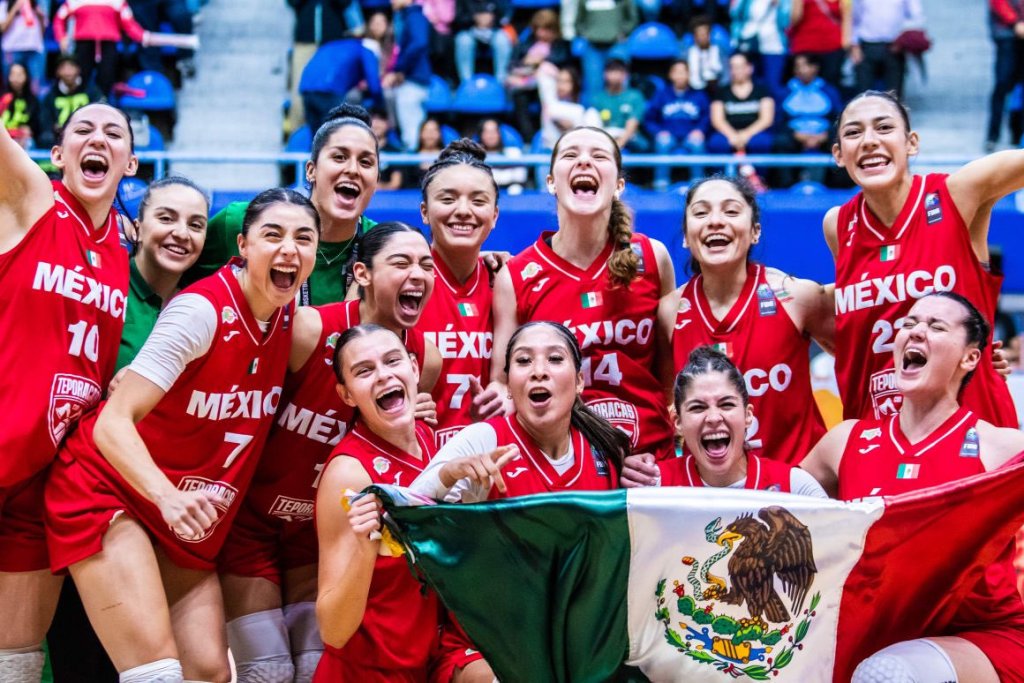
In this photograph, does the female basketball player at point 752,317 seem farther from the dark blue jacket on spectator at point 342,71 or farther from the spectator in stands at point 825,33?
the spectator in stands at point 825,33

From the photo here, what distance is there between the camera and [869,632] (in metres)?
3.80

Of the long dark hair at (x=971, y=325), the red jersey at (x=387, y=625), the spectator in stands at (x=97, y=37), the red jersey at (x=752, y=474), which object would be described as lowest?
the red jersey at (x=387, y=625)

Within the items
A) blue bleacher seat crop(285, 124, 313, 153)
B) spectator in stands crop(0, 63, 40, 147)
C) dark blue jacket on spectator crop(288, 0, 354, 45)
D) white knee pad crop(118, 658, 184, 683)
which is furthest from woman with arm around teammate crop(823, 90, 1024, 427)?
spectator in stands crop(0, 63, 40, 147)

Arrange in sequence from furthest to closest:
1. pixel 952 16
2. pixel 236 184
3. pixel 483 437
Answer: pixel 952 16
pixel 236 184
pixel 483 437

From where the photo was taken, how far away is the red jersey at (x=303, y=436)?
15.0ft

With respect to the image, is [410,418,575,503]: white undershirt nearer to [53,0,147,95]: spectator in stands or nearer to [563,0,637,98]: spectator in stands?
[563,0,637,98]: spectator in stands

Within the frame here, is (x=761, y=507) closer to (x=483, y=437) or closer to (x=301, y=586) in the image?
(x=483, y=437)

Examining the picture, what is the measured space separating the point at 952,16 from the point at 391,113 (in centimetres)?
602

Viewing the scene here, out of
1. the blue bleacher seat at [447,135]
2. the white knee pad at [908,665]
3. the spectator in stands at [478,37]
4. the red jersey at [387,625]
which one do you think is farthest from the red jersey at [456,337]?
the spectator in stands at [478,37]

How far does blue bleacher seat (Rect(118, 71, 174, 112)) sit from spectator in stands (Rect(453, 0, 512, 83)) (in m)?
2.71

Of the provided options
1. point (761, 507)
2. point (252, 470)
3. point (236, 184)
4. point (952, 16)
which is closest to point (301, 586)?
point (252, 470)

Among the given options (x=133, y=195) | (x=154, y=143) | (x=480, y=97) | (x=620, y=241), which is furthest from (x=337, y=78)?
(x=620, y=241)

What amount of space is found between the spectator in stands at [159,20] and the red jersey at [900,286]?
892cm

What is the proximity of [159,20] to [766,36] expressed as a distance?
573cm
